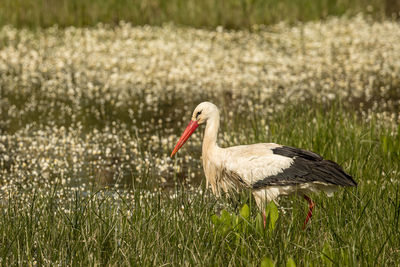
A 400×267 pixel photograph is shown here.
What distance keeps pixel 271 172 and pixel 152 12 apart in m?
12.8

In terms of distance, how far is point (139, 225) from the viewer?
5.29 meters

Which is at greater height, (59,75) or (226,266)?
(59,75)

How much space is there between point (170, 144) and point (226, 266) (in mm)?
4400

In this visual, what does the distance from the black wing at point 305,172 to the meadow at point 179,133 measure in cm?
15

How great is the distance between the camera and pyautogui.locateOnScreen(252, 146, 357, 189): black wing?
5.74 metres

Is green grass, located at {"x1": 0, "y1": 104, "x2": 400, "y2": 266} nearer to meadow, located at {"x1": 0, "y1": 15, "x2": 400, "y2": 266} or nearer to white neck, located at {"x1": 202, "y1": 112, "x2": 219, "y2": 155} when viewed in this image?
meadow, located at {"x1": 0, "y1": 15, "x2": 400, "y2": 266}

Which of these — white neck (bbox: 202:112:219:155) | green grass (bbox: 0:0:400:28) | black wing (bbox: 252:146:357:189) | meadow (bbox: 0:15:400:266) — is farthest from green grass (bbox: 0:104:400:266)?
green grass (bbox: 0:0:400:28)

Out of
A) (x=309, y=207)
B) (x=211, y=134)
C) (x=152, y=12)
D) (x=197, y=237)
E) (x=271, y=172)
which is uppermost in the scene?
(x=152, y=12)

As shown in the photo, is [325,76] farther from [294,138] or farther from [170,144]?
[294,138]

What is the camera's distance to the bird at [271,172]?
583 centimetres

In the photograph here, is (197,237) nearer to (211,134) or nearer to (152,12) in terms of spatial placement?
(211,134)

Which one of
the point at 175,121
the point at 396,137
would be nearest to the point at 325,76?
the point at 175,121

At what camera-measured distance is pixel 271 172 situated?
6.05m

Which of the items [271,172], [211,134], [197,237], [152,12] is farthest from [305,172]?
[152,12]
